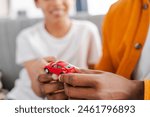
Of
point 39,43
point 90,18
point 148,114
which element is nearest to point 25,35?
point 39,43

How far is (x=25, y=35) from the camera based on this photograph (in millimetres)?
641

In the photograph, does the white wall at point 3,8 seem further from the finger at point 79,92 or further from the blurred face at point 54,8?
the finger at point 79,92

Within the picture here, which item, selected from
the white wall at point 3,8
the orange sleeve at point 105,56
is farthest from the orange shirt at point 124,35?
the white wall at point 3,8

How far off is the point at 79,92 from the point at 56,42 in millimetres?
263

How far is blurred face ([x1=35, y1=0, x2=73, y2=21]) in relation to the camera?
21.2 inches

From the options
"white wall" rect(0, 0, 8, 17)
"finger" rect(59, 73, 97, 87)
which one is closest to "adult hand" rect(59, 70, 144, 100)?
"finger" rect(59, 73, 97, 87)

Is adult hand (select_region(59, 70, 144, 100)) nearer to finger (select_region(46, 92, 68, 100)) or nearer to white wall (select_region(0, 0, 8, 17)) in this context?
finger (select_region(46, 92, 68, 100))

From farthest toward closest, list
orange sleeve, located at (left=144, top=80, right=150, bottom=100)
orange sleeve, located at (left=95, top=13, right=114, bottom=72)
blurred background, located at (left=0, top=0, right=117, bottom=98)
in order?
blurred background, located at (left=0, top=0, right=117, bottom=98)
orange sleeve, located at (left=95, top=13, right=114, bottom=72)
orange sleeve, located at (left=144, top=80, right=150, bottom=100)

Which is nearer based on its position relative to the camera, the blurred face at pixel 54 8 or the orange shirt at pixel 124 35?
the orange shirt at pixel 124 35

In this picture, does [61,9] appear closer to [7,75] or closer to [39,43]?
[39,43]

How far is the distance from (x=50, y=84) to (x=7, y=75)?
0.36m

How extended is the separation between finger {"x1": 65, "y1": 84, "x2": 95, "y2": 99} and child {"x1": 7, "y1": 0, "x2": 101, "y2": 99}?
0.17m

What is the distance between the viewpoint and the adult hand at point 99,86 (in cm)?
36

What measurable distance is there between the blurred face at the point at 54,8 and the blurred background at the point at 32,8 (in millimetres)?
21
